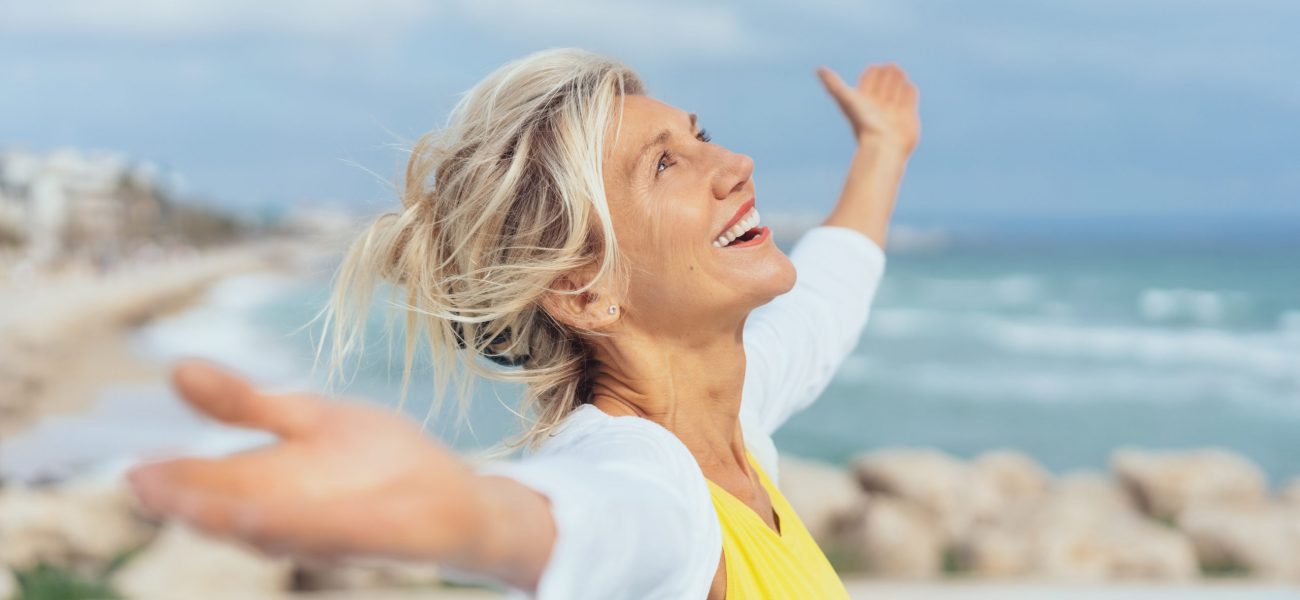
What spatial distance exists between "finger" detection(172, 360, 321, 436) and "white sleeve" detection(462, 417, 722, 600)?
0.18 m

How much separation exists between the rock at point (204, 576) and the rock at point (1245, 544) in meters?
4.09

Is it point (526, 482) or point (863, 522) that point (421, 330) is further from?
point (863, 522)

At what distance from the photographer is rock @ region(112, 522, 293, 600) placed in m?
4.39

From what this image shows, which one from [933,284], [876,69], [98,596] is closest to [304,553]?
[876,69]

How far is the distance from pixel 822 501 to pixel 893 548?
1.73ft

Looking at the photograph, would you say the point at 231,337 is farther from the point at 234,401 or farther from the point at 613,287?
the point at 234,401

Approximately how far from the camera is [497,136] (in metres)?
1.35

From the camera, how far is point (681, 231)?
137cm

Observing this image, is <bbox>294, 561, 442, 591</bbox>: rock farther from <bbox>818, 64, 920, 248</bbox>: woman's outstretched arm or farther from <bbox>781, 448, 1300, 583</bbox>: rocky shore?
<bbox>818, 64, 920, 248</bbox>: woman's outstretched arm

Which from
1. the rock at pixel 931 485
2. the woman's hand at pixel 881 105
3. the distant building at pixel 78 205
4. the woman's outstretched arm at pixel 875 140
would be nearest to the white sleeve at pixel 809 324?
the woman's outstretched arm at pixel 875 140

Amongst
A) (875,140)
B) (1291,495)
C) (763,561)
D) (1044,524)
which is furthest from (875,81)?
(1291,495)

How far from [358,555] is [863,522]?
16.3 ft

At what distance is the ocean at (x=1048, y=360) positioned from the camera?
14641 millimetres

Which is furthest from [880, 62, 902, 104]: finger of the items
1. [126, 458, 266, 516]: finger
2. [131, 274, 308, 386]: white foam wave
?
[131, 274, 308, 386]: white foam wave
